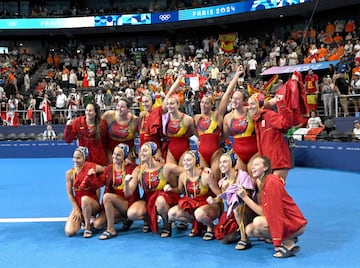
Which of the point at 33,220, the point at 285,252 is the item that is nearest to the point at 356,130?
the point at 285,252

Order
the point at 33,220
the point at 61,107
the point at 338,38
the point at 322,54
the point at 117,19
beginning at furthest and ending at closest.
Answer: the point at 117,19 → the point at 338,38 → the point at 61,107 → the point at 322,54 → the point at 33,220

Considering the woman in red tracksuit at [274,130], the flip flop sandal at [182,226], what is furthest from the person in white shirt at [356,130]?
the flip flop sandal at [182,226]

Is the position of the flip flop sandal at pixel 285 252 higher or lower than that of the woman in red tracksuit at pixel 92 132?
lower

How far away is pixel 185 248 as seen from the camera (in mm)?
5031

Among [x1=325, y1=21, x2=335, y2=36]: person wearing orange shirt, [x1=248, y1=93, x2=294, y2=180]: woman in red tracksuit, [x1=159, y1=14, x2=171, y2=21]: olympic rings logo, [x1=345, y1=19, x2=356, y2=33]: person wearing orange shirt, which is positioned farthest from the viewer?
[x1=159, y1=14, x2=171, y2=21]: olympic rings logo

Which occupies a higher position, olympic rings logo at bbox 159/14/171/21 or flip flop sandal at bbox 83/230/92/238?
olympic rings logo at bbox 159/14/171/21

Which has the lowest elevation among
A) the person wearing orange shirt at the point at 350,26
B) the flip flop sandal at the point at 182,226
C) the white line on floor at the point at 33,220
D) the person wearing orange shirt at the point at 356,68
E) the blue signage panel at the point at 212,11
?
the white line on floor at the point at 33,220

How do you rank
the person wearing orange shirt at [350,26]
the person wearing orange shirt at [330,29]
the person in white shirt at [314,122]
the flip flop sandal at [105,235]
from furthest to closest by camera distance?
the person wearing orange shirt at [330,29], the person wearing orange shirt at [350,26], the person in white shirt at [314,122], the flip flop sandal at [105,235]

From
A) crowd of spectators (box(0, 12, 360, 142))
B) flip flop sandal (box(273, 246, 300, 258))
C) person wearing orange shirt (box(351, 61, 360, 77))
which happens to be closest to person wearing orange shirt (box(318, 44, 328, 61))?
crowd of spectators (box(0, 12, 360, 142))

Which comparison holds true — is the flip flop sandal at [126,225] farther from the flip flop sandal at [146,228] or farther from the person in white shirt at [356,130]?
the person in white shirt at [356,130]

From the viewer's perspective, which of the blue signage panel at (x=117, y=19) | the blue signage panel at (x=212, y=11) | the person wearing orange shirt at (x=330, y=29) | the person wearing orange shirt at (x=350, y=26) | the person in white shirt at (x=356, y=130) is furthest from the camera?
the blue signage panel at (x=117, y=19)

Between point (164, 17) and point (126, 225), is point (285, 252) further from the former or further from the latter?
point (164, 17)

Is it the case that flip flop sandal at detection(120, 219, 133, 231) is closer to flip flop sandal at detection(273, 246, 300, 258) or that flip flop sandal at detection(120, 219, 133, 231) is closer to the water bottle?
the water bottle

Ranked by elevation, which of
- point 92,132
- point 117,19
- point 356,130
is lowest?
point 356,130
